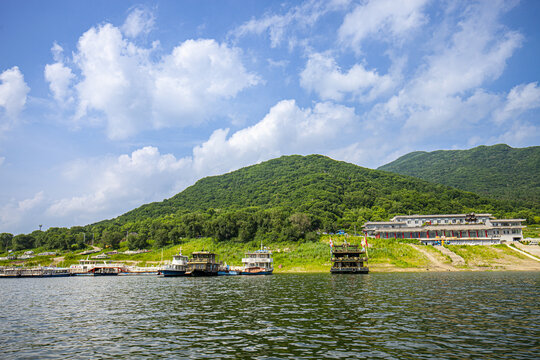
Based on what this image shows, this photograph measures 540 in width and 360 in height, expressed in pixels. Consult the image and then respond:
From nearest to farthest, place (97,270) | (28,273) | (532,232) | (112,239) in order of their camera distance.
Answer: (28,273), (97,270), (532,232), (112,239)

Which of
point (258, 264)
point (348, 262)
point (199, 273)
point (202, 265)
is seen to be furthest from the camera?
point (258, 264)

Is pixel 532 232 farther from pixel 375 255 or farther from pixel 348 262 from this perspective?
pixel 348 262

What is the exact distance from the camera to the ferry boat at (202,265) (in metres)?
101

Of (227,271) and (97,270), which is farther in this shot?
(97,270)

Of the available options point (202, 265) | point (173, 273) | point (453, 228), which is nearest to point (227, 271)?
point (202, 265)

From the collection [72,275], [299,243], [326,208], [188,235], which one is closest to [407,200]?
[326,208]

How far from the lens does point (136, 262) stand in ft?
492

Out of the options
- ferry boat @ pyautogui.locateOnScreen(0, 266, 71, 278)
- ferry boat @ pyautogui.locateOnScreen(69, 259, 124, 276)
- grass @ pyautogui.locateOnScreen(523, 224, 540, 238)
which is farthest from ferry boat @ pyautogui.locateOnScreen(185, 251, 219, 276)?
grass @ pyautogui.locateOnScreen(523, 224, 540, 238)

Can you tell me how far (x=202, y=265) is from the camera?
336ft

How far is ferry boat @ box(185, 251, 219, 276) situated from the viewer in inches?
3991

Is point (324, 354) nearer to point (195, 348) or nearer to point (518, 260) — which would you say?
point (195, 348)

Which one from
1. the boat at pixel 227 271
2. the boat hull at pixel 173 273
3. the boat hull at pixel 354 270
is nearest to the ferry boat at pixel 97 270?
the boat hull at pixel 173 273

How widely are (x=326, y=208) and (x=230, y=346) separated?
517 feet

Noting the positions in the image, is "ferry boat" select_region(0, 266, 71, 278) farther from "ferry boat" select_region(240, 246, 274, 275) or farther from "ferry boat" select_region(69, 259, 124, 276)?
"ferry boat" select_region(240, 246, 274, 275)
